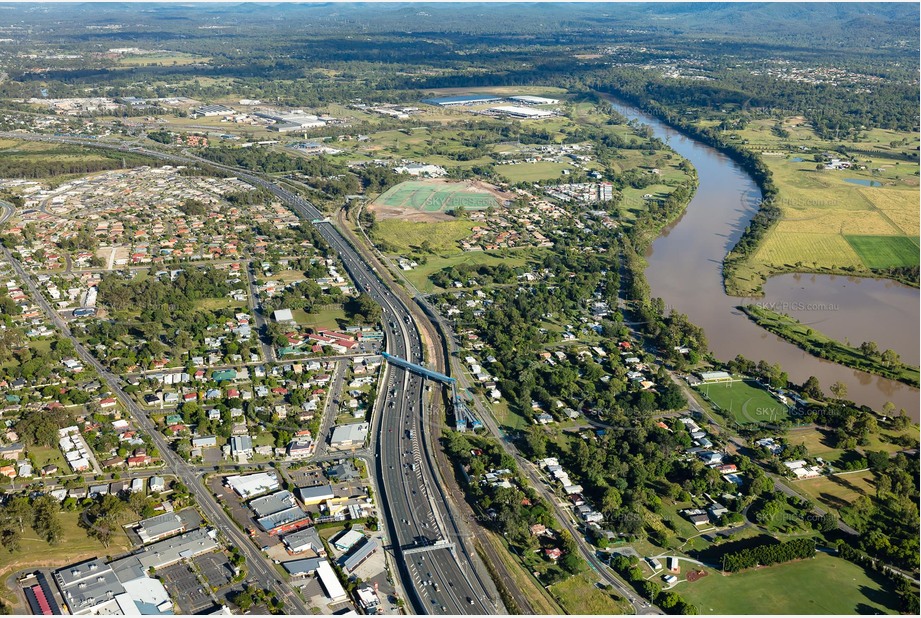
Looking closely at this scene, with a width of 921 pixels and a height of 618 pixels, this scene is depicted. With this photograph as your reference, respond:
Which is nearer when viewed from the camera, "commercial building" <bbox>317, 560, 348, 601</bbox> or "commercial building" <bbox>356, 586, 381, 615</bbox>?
"commercial building" <bbox>356, 586, 381, 615</bbox>

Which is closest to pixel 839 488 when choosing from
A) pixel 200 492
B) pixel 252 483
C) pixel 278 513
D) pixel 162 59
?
pixel 278 513

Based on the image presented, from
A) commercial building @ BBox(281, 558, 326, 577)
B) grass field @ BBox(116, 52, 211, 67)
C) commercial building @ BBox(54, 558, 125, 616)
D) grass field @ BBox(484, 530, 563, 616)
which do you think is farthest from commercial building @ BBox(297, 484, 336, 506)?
grass field @ BBox(116, 52, 211, 67)

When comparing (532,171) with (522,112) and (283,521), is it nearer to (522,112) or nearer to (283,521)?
(522,112)

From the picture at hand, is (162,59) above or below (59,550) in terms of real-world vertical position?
above

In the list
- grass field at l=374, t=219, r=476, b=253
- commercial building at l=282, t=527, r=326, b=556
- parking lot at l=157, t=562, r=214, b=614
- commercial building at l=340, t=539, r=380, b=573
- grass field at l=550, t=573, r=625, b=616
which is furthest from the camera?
grass field at l=374, t=219, r=476, b=253

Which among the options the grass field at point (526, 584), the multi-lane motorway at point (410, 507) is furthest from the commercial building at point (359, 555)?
the grass field at point (526, 584)

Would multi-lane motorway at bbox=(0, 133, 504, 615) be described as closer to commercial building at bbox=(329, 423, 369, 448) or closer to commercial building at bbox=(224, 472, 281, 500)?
commercial building at bbox=(329, 423, 369, 448)
